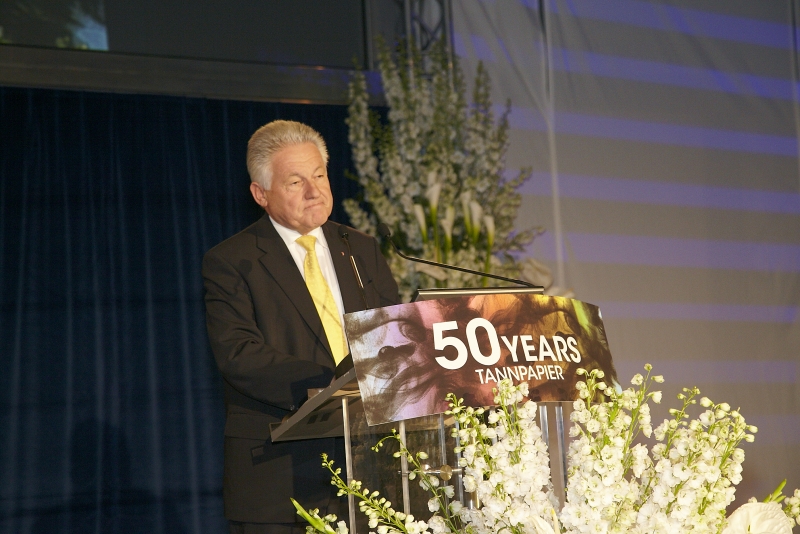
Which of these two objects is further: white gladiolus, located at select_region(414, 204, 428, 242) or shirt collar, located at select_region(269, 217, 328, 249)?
white gladiolus, located at select_region(414, 204, 428, 242)

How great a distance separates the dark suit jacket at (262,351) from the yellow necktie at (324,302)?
28 millimetres

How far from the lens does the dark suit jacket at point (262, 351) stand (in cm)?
214

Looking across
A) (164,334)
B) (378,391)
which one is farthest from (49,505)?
(378,391)

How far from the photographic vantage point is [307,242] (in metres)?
2.44

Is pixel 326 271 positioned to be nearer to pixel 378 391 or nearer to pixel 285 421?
pixel 285 421

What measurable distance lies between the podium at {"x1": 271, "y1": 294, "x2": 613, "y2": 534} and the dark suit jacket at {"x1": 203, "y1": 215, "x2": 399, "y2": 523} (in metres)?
0.33

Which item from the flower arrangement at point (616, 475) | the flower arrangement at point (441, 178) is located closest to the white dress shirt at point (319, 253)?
the flower arrangement at point (616, 475)

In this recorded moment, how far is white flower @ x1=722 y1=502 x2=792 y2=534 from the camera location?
107 cm

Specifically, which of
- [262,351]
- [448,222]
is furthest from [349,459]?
[448,222]

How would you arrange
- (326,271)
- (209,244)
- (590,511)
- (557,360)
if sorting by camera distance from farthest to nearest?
1. (209,244)
2. (326,271)
3. (557,360)
4. (590,511)

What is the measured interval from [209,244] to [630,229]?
2.46 m

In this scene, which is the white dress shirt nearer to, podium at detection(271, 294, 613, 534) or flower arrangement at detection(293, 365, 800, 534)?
podium at detection(271, 294, 613, 534)

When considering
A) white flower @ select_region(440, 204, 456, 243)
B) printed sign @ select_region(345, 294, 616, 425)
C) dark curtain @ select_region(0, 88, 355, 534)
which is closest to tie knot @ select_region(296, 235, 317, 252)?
printed sign @ select_region(345, 294, 616, 425)

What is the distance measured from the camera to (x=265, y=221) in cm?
250
